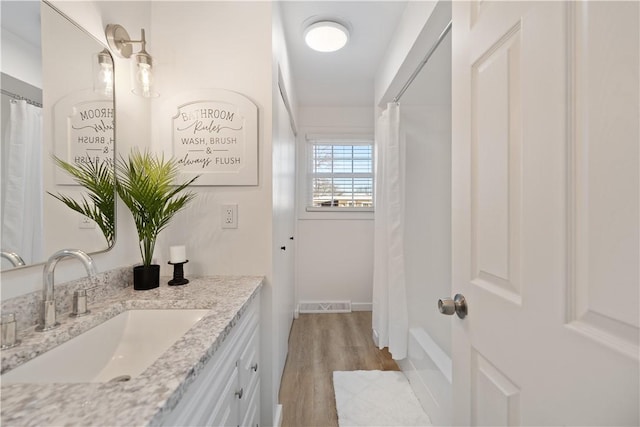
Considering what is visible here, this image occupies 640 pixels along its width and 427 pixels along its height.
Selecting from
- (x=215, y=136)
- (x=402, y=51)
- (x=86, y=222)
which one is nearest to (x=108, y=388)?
(x=86, y=222)

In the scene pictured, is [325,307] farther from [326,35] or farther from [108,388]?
[108,388]

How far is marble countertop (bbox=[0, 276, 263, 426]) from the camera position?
46 cm

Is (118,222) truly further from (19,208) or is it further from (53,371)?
(53,371)

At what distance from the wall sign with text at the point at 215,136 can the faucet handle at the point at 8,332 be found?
84cm

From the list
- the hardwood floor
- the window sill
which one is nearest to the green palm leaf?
the hardwood floor

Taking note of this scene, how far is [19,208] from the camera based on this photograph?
2.55 ft

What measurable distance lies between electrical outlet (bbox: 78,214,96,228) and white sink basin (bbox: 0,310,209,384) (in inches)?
13.7

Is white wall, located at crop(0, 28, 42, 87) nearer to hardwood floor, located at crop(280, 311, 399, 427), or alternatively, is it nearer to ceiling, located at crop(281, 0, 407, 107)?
ceiling, located at crop(281, 0, 407, 107)

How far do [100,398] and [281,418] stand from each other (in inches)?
55.4

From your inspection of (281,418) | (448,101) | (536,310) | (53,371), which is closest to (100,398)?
(53,371)

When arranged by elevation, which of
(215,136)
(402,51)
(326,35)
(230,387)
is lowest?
(230,387)

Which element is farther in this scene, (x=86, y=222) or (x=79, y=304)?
(x=86, y=222)

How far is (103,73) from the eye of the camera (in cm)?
114

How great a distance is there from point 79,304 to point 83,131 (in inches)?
23.5
